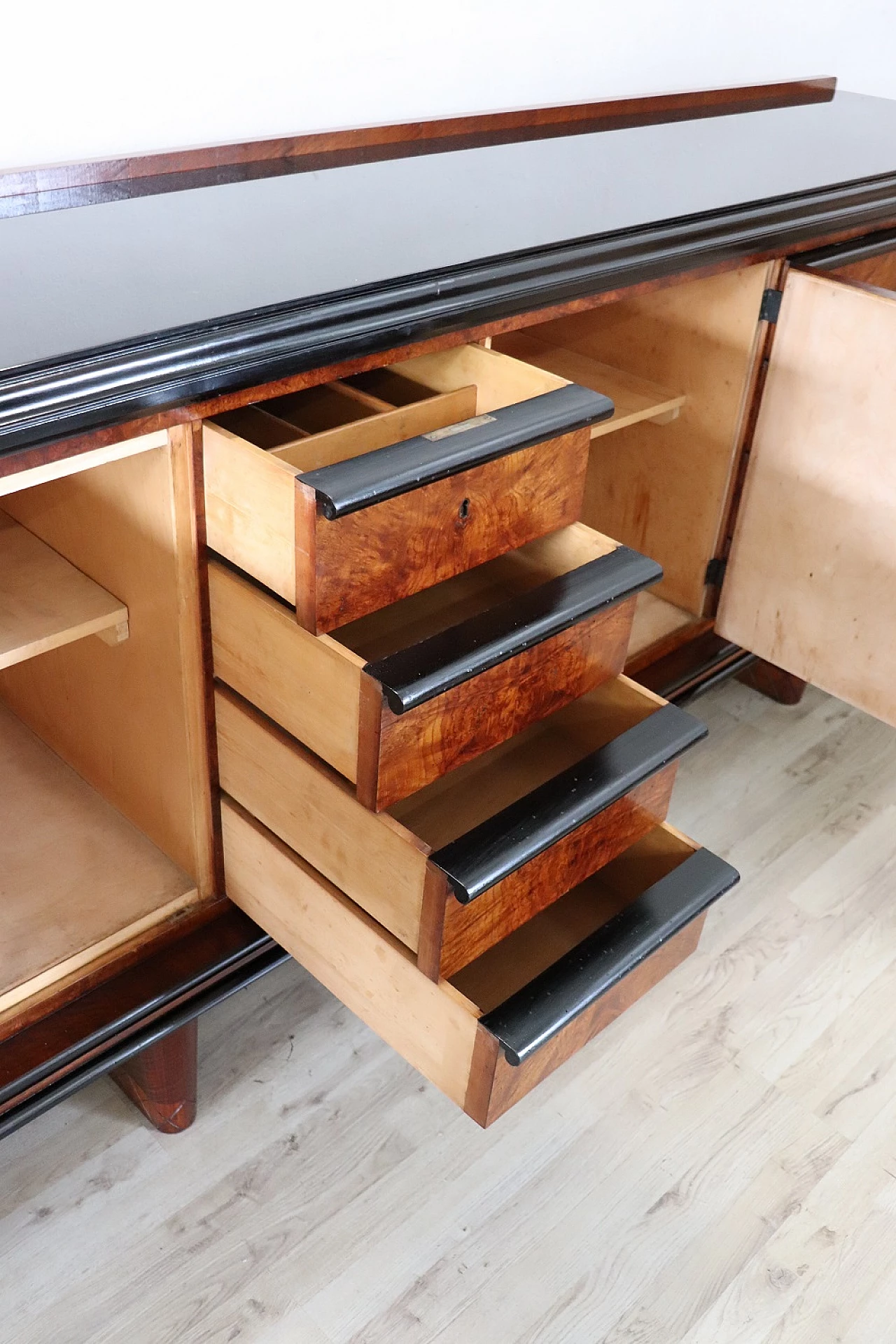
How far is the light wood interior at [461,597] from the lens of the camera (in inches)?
37.6

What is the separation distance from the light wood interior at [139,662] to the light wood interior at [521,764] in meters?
0.18

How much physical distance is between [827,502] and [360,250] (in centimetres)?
61

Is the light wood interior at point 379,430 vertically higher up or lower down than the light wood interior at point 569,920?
higher up

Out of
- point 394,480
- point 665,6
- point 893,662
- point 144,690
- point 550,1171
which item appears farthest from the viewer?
point 665,6

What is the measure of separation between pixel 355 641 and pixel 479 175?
50cm

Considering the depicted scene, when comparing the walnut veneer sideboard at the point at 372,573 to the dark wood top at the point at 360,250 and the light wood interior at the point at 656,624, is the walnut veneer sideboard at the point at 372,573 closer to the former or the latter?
the dark wood top at the point at 360,250

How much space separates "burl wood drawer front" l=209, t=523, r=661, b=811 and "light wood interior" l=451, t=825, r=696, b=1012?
161mm

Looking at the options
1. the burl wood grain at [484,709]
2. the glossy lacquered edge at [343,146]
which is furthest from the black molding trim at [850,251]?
the burl wood grain at [484,709]

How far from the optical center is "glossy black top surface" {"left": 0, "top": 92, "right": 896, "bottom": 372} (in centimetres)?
75

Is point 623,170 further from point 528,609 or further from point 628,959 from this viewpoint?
point 628,959

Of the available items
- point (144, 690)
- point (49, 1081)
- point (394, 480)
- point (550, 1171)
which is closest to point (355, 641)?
point (144, 690)

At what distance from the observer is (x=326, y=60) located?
120 centimetres

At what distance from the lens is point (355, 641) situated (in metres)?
1.01

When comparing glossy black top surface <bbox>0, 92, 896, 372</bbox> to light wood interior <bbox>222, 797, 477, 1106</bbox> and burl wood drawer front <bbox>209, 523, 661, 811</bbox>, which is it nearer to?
burl wood drawer front <bbox>209, 523, 661, 811</bbox>
